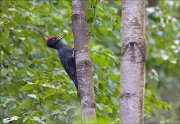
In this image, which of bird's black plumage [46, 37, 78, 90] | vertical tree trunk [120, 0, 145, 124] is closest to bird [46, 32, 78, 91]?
bird's black plumage [46, 37, 78, 90]

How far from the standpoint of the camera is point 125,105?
84.0 inches

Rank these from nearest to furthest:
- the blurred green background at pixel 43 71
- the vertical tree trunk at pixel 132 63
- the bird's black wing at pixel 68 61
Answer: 1. the vertical tree trunk at pixel 132 63
2. the bird's black wing at pixel 68 61
3. the blurred green background at pixel 43 71

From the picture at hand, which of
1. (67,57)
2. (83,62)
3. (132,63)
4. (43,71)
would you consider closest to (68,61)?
(67,57)

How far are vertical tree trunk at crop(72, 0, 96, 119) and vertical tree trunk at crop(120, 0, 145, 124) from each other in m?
0.29

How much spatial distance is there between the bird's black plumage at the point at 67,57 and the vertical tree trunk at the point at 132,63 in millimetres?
973

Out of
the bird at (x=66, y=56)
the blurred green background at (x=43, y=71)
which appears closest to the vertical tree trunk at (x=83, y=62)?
the blurred green background at (x=43, y=71)

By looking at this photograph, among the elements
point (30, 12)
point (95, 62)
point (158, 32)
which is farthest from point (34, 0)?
point (158, 32)

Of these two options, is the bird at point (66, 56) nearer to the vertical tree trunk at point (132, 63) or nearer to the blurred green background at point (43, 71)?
the blurred green background at point (43, 71)

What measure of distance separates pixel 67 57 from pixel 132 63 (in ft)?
5.09

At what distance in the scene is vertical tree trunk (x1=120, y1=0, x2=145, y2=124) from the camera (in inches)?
83.2

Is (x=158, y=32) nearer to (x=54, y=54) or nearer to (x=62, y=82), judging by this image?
(x=54, y=54)

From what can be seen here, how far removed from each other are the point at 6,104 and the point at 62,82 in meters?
0.50

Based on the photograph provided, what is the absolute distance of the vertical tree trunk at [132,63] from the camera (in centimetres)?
211

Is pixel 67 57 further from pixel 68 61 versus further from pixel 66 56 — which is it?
pixel 68 61
